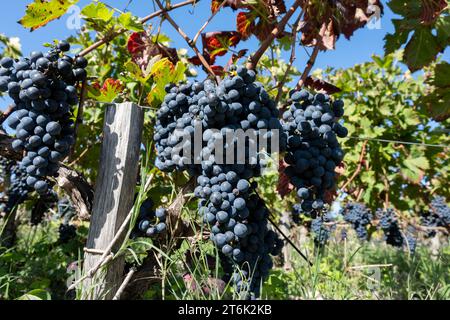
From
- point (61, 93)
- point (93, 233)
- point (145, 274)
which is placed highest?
point (61, 93)

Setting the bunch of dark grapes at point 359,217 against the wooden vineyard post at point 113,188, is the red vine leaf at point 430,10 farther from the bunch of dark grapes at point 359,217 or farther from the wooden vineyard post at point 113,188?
the bunch of dark grapes at point 359,217

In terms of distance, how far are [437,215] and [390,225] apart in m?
1.42

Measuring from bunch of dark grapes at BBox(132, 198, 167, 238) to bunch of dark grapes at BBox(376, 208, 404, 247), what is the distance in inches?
138

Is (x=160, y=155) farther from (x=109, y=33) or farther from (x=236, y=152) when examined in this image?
(x=109, y=33)

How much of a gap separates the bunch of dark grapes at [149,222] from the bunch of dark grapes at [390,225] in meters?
3.51

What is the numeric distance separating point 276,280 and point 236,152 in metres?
1.21

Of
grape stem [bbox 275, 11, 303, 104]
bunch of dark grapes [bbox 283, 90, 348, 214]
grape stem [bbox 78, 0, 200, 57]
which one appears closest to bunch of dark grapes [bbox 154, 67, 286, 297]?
bunch of dark grapes [bbox 283, 90, 348, 214]

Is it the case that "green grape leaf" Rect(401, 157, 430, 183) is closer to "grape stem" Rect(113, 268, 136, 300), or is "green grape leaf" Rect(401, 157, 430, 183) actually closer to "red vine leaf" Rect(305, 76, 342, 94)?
"red vine leaf" Rect(305, 76, 342, 94)

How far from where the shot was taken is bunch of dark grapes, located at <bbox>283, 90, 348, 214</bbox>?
4.46 ft

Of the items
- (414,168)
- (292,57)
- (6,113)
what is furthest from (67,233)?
(414,168)

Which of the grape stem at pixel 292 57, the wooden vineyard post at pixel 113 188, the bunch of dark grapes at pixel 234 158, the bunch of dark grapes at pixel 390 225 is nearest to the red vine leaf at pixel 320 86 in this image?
the grape stem at pixel 292 57

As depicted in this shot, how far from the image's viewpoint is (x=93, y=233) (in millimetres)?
1439

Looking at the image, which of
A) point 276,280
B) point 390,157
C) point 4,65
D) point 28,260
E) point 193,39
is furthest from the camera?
point 390,157
